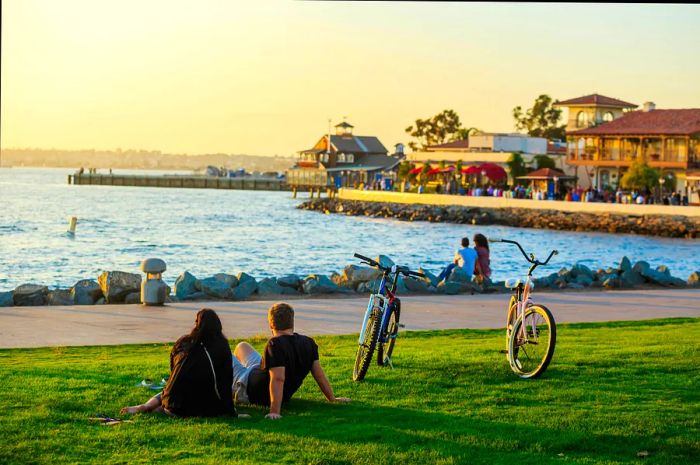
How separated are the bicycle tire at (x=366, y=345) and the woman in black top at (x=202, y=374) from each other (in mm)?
1743

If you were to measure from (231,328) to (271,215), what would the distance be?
86.1 meters

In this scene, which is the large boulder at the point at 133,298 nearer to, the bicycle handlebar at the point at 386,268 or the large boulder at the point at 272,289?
the large boulder at the point at 272,289

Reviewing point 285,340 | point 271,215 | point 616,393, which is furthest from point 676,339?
point 271,215

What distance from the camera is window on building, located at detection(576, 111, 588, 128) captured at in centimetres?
9919

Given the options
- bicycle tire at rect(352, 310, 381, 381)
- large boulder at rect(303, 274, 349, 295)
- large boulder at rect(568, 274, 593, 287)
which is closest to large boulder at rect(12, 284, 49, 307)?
large boulder at rect(303, 274, 349, 295)

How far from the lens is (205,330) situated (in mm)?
8250

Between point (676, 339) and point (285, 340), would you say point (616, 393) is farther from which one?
point (676, 339)

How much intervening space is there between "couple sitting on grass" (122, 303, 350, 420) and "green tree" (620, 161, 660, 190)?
75216 millimetres

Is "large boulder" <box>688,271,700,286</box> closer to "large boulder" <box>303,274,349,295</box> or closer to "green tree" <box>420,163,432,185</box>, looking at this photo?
"large boulder" <box>303,274,349,295</box>

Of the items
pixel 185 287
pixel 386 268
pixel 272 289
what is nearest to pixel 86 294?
pixel 185 287

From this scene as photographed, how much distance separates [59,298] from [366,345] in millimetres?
10651

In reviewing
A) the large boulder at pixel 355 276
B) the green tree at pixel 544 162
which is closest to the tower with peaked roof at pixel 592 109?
the green tree at pixel 544 162

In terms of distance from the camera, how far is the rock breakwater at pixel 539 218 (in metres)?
70.6

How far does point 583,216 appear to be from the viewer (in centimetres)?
7806
